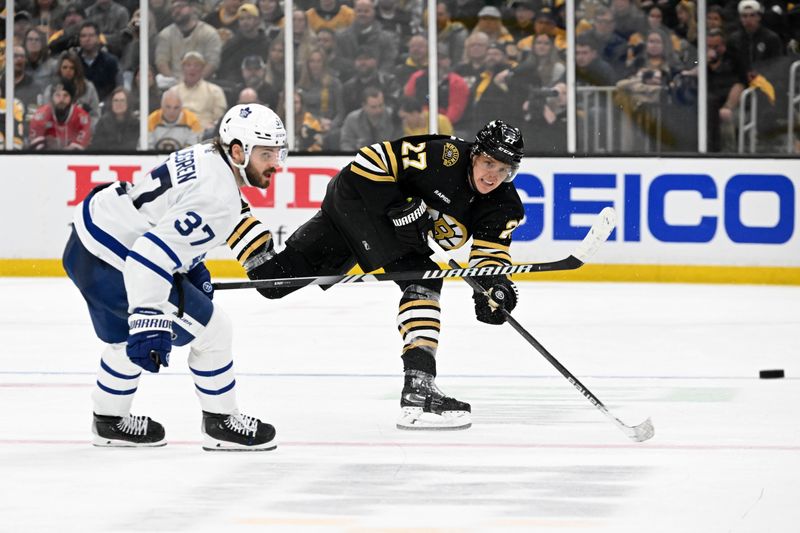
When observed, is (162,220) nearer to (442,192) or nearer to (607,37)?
(442,192)

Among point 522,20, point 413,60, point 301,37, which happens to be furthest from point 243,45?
point 522,20

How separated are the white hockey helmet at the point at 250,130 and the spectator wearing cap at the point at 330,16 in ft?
20.9

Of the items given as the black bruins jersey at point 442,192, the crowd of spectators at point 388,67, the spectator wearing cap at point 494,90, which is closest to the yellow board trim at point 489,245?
the black bruins jersey at point 442,192

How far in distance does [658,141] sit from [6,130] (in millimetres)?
4404

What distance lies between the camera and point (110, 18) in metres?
10.4

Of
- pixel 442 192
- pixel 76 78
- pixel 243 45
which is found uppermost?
pixel 243 45

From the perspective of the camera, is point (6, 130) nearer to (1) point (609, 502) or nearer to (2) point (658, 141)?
(2) point (658, 141)

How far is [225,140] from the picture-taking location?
3.94 metres

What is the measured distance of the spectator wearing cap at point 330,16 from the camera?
10.3 metres

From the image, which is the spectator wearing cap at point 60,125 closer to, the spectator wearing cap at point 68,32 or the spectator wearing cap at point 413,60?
the spectator wearing cap at point 68,32

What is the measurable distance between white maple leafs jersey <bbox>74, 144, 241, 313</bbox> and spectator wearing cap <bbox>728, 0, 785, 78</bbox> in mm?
6773

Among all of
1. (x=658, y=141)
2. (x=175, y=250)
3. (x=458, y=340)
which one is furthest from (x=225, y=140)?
(x=658, y=141)

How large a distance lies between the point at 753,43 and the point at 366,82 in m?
2.59

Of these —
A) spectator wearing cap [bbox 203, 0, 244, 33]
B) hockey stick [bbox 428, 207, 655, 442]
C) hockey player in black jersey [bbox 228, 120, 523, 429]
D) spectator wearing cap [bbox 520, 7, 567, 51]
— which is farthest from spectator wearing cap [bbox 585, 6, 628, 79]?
hockey stick [bbox 428, 207, 655, 442]
